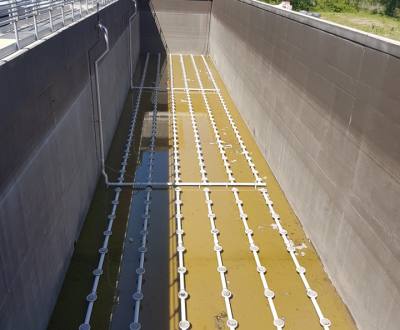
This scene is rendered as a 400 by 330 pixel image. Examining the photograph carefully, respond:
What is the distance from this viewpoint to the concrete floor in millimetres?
7043

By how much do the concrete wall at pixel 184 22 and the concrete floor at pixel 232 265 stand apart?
17.6m

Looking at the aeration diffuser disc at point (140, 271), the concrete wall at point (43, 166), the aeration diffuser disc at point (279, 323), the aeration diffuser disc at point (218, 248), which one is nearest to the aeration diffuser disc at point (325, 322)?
the aeration diffuser disc at point (279, 323)

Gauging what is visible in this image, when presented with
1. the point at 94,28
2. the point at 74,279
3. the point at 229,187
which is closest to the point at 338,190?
the point at 229,187

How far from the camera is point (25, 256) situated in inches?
228

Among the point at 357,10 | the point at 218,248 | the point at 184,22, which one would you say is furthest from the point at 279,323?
the point at 184,22

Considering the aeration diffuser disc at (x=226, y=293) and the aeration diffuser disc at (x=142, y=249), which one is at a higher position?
the aeration diffuser disc at (x=142, y=249)

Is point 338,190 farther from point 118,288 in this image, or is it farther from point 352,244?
point 118,288

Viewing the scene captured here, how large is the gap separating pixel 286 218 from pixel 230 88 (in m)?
11.1

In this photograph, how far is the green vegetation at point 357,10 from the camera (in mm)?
16000

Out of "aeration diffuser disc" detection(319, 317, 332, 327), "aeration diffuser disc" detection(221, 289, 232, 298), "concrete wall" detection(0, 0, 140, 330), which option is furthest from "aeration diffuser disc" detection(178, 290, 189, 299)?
"aeration diffuser disc" detection(319, 317, 332, 327)

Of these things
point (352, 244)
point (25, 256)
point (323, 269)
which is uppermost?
point (25, 256)

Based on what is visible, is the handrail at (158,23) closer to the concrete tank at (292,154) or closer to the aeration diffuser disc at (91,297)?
the concrete tank at (292,154)

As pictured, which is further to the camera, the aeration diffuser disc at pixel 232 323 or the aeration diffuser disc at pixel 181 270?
the aeration diffuser disc at pixel 181 270

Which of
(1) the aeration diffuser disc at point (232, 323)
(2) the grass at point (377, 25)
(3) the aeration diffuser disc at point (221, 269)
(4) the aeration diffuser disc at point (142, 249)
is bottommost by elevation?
(1) the aeration diffuser disc at point (232, 323)
